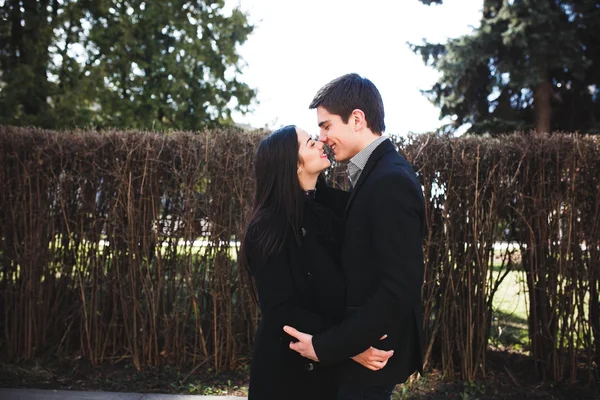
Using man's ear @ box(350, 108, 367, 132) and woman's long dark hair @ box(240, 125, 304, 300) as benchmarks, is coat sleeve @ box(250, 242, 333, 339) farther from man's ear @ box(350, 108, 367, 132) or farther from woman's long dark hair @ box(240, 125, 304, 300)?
man's ear @ box(350, 108, 367, 132)

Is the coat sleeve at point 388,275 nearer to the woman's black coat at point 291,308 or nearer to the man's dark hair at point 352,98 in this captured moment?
the woman's black coat at point 291,308

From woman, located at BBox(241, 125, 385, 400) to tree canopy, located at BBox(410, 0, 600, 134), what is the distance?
11220 millimetres

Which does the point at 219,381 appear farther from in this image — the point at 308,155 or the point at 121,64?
the point at 121,64

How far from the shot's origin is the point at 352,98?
2.29 meters

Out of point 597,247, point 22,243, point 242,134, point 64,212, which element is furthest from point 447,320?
point 22,243

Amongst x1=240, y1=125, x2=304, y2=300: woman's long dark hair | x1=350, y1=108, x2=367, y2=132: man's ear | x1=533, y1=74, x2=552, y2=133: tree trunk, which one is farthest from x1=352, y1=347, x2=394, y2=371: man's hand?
x1=533, y1=74, x2=552, y2=133: tree trunk

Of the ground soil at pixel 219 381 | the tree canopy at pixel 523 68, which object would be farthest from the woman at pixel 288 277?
the tree canopy at pixel 523 68

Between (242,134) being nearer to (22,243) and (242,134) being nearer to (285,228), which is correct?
(22,243)

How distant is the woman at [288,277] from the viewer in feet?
7.21

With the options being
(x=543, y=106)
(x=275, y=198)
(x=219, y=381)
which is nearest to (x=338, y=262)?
(x=275, y=198)

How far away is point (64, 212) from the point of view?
564 centimetres

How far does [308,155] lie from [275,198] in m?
0.24

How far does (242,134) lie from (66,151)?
1.81 m

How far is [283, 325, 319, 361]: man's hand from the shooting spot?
212cm
